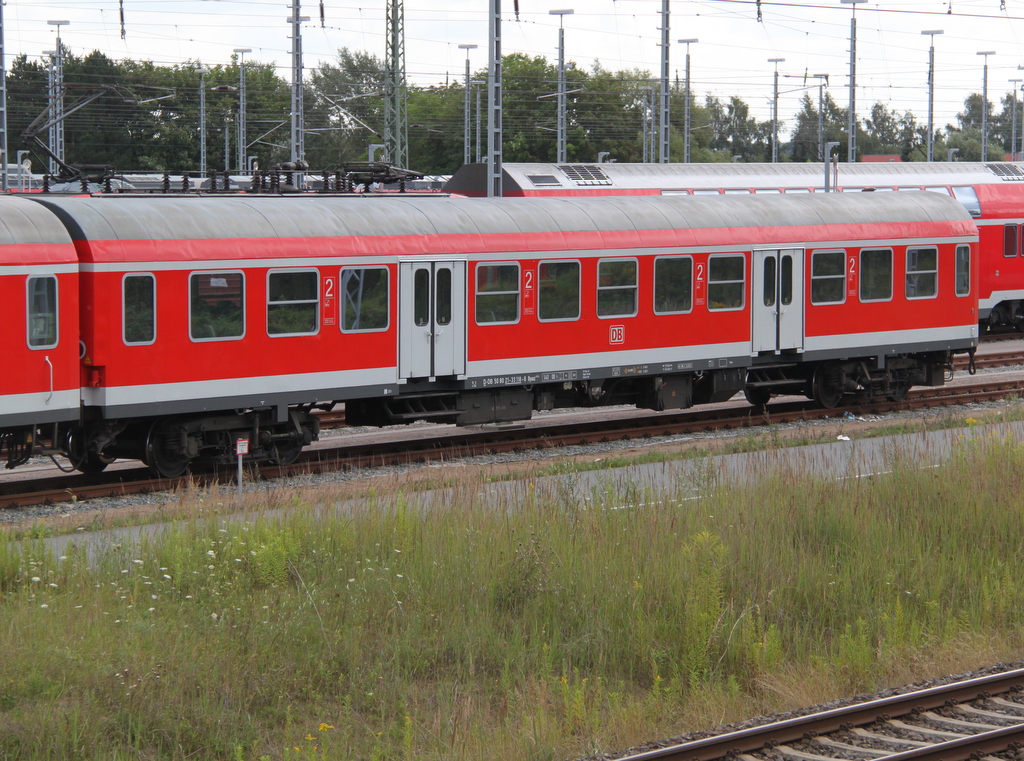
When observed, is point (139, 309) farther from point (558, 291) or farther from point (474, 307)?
point (558, 291)

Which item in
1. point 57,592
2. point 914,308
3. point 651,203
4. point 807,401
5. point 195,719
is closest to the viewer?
point 195,719

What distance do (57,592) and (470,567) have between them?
2963 millimetres

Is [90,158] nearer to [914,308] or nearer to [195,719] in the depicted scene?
[914,308]

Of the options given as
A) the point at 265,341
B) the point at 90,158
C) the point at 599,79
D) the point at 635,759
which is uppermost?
the point at 599,79

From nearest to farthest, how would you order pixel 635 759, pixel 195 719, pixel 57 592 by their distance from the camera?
1. pixel 635 759
2. pixel 195 719
3. pixel 57 592

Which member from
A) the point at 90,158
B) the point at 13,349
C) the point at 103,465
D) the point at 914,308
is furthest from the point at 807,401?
the point at 90,158

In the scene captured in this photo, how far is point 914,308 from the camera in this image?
814 inches

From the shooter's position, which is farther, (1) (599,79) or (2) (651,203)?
(1) (599,79)

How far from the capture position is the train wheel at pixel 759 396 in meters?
20.6

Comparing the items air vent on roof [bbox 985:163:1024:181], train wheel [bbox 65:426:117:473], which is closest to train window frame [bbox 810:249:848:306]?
train wheel [bbox 65:426:117:473]

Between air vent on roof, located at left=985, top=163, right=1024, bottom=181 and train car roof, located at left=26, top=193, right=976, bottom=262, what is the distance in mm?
16137

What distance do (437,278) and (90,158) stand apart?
220 feet

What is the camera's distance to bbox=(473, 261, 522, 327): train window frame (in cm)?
1642

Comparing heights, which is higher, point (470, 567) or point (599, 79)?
point (599, 79)
